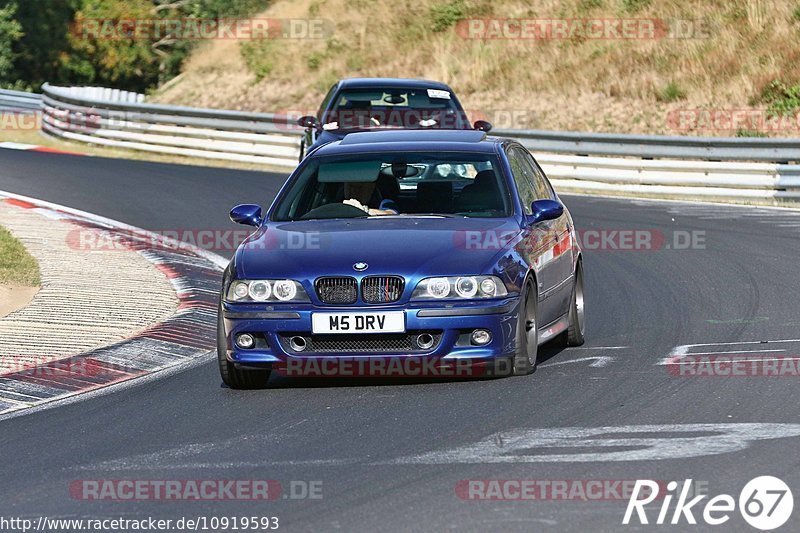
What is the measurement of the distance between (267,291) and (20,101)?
31.0 meters

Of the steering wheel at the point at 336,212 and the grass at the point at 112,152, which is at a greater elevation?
the steering wheel at the point at 336,212

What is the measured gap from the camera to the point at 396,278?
888cm

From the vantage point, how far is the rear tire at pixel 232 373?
364 inches

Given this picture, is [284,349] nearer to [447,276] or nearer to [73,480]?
[447,276]

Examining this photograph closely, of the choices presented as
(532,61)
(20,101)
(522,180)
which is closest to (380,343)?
(522,180)

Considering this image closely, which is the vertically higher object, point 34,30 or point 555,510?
point 555,510

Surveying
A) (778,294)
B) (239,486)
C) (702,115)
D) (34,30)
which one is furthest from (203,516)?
(34,30)

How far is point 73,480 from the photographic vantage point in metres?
6.91

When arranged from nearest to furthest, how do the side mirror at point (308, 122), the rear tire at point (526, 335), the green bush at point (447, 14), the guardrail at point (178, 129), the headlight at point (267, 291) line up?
1. the headlight at point (267, 291)
2. the rear tire at point (526, 335)
3. the side mirror at point (308, 122)
4. the guardrail at point (178, 129)
5. the green bush at point (447, 14)

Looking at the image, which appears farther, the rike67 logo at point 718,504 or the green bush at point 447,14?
the green bush at point 447,14

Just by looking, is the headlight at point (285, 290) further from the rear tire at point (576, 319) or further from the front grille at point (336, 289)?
the rear tire at point (576, 319)

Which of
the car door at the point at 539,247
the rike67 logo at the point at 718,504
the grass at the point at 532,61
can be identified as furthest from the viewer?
the grass at the point at 532,61

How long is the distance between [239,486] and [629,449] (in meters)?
1.82

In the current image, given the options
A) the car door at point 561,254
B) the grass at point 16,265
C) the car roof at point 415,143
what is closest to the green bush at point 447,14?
the grass at point 16,265
